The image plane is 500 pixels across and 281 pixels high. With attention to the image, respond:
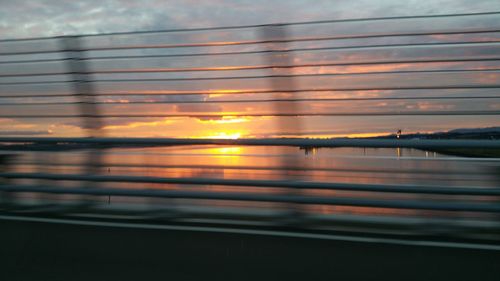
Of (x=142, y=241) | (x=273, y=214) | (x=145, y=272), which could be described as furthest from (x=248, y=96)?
(x=145, y=272)

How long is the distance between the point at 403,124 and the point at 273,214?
1.87 metres

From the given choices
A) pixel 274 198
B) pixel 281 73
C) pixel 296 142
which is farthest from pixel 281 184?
pixel 281 73

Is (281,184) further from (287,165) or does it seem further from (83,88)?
(83,88)

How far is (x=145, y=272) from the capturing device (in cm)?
559

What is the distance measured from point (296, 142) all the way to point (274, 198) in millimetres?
768

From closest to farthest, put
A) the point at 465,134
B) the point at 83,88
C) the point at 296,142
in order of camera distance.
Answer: the point at 465,134 < the point at 296,142 < the point at 83,88

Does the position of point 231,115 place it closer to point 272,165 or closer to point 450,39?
point 272,165

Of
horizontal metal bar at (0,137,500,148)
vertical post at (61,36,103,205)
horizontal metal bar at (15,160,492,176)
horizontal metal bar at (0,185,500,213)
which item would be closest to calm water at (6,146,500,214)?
horizontal metal bar at (15,160,492,176)

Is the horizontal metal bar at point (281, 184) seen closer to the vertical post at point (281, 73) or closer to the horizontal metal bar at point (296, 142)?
the horizontal metal bar at point (296, 142)

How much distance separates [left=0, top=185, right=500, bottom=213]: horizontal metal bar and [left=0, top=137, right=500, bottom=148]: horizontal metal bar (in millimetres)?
587

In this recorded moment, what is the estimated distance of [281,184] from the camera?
638cm

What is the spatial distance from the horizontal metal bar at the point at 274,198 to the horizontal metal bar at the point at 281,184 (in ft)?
0.35

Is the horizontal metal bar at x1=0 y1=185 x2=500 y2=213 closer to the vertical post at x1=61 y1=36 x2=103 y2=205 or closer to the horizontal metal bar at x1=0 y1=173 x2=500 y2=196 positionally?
the horizontal metal bar at x1=0 y1=173 x2=500 y2=196

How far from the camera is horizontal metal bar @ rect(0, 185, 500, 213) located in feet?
18.7
